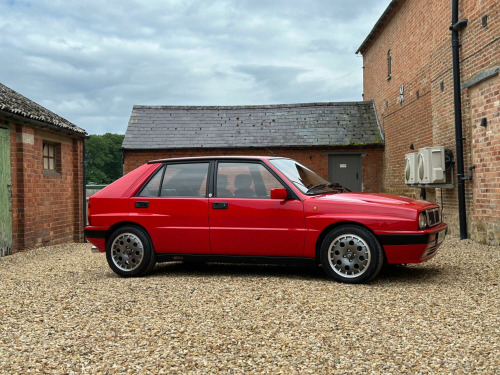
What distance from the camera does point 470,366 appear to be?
3127 mm

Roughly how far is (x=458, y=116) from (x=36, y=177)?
9062 mm

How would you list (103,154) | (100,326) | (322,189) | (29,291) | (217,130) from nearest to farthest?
(100,326), (29,291), (322,189), (217,130), (103,154)

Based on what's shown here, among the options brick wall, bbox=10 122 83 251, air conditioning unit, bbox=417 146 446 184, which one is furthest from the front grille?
brick wall, bbox=10 122 83 251

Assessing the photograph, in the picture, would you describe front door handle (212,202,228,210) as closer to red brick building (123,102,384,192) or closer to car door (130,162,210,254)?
car door (130,162,210,254)

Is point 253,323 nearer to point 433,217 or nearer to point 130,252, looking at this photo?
point 130,252

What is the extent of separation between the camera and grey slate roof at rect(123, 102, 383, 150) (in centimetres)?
1920

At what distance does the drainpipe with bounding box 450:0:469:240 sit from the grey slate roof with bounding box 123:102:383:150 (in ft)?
28.2

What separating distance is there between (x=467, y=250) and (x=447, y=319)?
4442 mm

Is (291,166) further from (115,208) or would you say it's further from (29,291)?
(29,291)

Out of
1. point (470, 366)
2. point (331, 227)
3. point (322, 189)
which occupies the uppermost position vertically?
point (322, 189)

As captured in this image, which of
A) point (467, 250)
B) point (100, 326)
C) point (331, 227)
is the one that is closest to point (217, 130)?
point (467, 250)

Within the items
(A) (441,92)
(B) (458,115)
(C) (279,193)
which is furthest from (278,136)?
(C) (279,193)

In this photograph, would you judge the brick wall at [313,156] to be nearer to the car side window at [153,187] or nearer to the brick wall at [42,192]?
the brick wall at [42,192]

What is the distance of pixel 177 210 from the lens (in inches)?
246
